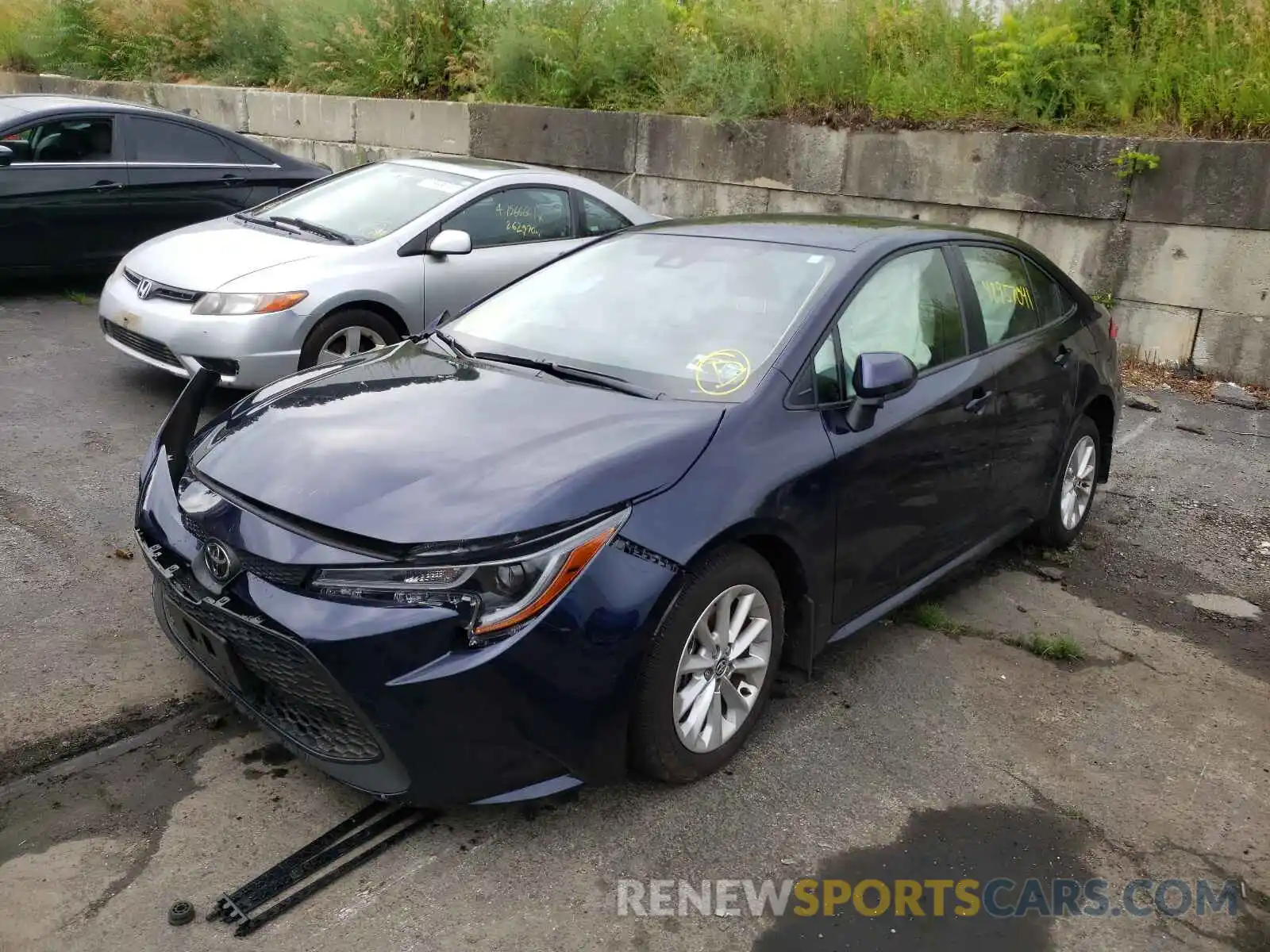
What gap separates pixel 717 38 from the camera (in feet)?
35.8

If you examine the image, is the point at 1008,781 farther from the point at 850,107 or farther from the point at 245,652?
the point at 850,107

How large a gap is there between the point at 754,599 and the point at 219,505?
1.56 m

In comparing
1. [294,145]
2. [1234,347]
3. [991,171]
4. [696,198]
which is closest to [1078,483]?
[1234,347]

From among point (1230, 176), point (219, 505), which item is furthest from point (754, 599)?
point (1230, 176)

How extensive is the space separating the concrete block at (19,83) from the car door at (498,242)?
1386cm

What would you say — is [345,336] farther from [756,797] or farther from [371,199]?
[756,797]

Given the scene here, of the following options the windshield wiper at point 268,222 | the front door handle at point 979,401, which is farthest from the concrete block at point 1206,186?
the windshield wiper at point 268,222

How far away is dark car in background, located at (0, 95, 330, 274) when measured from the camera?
828 cm

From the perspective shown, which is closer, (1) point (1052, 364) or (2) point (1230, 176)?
(1) point (1052, 364)

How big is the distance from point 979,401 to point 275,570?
2.66 meters

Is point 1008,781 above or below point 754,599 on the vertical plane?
below

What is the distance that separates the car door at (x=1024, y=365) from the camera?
4.42 m

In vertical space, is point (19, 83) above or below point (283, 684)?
above

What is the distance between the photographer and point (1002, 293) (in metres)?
4.62
